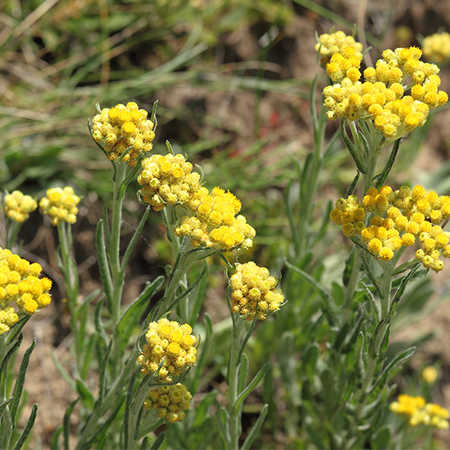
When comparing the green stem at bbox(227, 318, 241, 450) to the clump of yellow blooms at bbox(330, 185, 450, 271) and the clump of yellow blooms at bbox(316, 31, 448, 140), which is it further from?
the clump of yellow blooms at bbox(316, 31, 448, 140)

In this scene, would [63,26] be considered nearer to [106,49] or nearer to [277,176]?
[106,49]

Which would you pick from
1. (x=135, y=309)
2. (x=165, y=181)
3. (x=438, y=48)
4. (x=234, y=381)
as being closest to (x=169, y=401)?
(x=234, y=381)

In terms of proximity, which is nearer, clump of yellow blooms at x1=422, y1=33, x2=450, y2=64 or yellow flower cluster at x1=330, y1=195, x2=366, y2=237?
yellow flower cluster at x1=330, y1=195, x2=366, y2=237

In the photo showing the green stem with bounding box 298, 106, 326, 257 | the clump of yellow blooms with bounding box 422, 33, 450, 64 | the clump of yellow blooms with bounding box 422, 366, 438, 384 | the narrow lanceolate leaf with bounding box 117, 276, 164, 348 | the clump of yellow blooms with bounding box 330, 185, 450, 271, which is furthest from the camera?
the clump of yellow blooms with bounding box 422, 33, 450, 64

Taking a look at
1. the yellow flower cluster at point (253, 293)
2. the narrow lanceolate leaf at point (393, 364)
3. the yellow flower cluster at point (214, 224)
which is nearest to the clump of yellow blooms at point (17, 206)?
the yellow flower cluster at point (214, 224)

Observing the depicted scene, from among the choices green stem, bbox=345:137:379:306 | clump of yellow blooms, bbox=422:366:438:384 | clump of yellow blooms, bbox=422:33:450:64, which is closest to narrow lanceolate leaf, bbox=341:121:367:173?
green stem, bbox=345:137:379:306

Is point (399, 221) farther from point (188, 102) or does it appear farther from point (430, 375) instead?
point (188, 102)

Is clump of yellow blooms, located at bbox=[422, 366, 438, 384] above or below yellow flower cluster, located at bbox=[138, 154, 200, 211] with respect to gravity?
below
